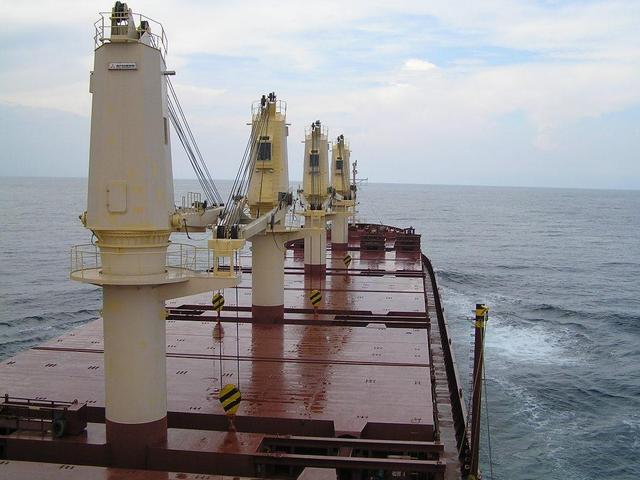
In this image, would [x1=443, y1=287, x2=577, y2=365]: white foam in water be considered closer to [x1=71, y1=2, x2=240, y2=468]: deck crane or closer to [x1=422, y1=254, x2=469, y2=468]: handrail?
[x1=422, y1=254, x2=469, y2=468]: handrail

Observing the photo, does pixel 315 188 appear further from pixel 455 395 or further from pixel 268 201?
pixel 455 395

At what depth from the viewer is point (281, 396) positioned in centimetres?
1609

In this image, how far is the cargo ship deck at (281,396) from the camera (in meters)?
12.6

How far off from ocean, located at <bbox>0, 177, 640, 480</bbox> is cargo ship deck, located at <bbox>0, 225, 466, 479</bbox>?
10.8 feet

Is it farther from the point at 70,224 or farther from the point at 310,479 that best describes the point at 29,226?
the point at 310,479

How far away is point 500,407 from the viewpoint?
26.5 metres

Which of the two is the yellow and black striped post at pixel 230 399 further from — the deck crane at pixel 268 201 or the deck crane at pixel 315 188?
the deck crane at pixel 315 188

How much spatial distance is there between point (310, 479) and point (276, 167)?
48.3 feet

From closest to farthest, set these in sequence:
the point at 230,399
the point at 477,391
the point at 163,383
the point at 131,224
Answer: the point at 131,224 < the point at 163,383 < the point at 230,399 < the point at 477,391

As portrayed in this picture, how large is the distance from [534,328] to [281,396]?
28620 mm

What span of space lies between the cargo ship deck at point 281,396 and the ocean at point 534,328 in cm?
330

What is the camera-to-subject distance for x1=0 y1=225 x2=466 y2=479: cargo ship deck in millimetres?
12609

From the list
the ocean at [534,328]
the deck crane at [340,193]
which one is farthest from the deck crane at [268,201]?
the deck crane at [340,193]

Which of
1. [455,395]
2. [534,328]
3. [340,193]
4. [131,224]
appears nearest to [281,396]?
[131,224]
